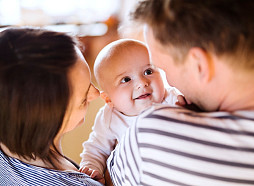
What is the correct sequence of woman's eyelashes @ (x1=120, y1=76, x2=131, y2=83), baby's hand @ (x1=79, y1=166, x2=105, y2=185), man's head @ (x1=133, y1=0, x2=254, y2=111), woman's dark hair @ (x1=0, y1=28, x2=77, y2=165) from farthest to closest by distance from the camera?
1. woman's eyelashes @ (x1=120, y1=76, x2=131, y2=83)
2. baby's hand @ (x1=79, y1=166, x2=105, y2=185)
3. woman's dark hair @ (x1=0, y1=28, x2=77, y2=165)
4. man's head @ (x1=133, y1=0, x2=254, y2=111)

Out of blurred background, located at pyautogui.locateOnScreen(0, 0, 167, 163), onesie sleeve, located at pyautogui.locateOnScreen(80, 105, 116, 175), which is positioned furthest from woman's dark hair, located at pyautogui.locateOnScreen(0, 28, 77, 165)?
blurred background, located at pyautogui.locateOnScreen(0, 0, 167, 163)

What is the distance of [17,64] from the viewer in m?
0.73

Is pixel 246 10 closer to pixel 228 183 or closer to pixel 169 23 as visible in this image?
pixel 169 23

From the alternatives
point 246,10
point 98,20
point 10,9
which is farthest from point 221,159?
point 98,20

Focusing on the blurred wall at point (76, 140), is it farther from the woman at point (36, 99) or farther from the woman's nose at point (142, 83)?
the woman at point (36, 99)

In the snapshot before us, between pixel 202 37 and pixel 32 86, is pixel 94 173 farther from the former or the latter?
pixel 202 37

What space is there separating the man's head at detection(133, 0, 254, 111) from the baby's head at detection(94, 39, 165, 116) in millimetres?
456

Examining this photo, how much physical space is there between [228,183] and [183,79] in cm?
27

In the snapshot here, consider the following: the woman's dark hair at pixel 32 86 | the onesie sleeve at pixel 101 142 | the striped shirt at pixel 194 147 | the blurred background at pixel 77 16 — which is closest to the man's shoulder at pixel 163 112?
the striped shirt at pixel 194 147

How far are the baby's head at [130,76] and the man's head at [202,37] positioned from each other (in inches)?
18.0

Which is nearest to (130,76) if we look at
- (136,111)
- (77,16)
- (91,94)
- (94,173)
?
(136,111)

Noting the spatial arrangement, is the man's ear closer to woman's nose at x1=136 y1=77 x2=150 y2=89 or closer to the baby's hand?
woman's nose at x1=136 y1=77 x2=150 y2=89

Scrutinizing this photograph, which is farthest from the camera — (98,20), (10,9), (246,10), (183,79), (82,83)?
(98,20)

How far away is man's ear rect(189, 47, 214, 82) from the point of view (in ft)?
2.08
